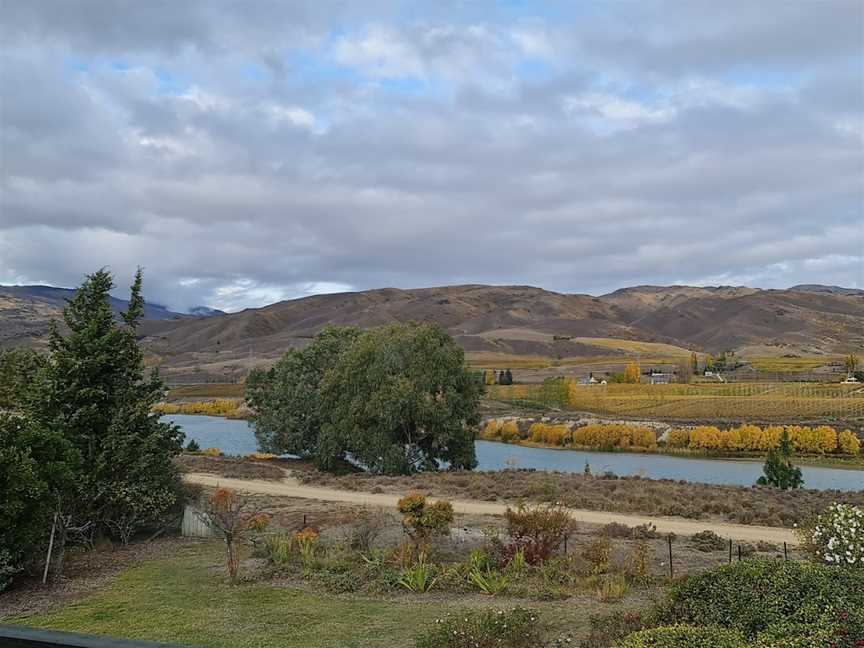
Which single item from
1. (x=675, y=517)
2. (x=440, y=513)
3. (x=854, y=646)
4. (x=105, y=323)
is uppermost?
(x=105, y=323)

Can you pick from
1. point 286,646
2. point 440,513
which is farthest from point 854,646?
point 440,513

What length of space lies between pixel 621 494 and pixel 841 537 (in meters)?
14.3

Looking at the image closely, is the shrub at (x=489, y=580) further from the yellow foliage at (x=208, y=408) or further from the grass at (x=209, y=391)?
the grass at (x=209, y=391)

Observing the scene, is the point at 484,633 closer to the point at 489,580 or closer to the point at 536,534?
the point at 489,580

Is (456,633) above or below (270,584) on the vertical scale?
above

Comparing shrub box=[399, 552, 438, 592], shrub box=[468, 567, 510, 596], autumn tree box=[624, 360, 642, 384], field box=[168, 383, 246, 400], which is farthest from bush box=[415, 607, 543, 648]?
field box=[168, 383, 246, 400]

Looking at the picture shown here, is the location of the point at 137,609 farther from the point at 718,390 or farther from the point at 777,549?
the point at 718,390

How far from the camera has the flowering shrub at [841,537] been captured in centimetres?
1028

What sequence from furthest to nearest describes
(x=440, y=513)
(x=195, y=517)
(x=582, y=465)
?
(x=582, y=465), (x=195, y=517), (x=440, y=513)

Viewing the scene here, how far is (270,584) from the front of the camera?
500 inches

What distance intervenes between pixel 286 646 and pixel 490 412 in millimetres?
79023

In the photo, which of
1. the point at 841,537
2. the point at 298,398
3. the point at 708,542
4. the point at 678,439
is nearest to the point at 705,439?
the point at 678,439

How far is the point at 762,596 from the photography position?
7.09 m

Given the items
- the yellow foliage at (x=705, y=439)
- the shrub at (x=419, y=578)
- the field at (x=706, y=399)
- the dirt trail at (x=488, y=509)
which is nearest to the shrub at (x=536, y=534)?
the shrub at (x=419, y=578)
